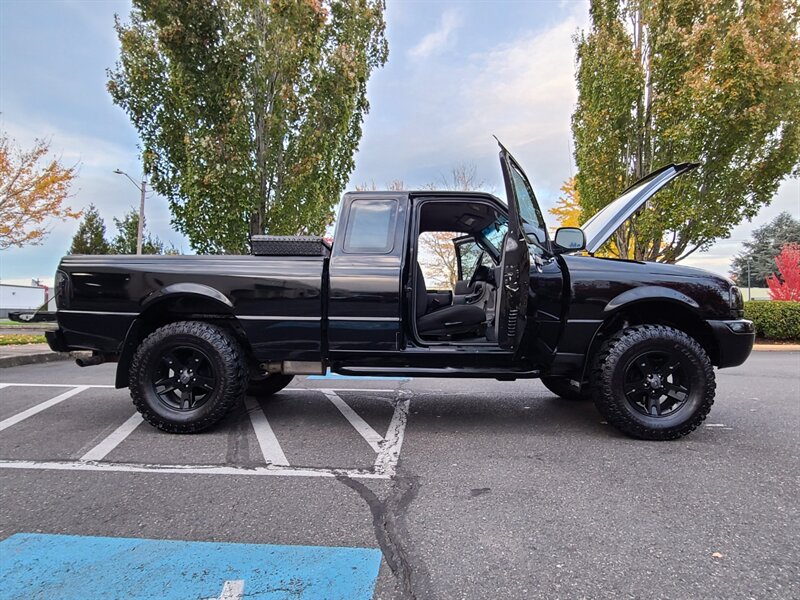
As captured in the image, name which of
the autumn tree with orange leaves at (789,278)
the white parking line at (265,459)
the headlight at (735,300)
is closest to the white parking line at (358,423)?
the white parking line at (265,459)

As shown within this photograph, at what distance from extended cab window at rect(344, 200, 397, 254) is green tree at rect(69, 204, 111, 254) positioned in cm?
3740

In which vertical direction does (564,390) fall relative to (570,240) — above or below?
below

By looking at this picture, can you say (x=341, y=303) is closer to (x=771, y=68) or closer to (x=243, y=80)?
(x=243, y=80)

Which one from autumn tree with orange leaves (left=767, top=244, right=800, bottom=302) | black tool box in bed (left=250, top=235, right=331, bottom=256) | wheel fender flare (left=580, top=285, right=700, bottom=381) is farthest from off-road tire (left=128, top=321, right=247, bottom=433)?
autumn tree with orange leaves (left=767, top=244, right=800, bottom=302)

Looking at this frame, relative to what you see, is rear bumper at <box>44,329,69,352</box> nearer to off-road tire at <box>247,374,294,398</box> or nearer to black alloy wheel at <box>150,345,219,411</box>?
black alloy wheel at <box>150,345,219,411</box>

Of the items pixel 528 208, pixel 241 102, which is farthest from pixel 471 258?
pixel 241 102

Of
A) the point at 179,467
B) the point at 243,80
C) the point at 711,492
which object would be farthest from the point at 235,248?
the point at 711,492

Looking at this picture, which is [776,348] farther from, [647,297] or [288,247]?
[288,247]

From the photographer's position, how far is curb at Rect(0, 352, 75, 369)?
24.2 ft

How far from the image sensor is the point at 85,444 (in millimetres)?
3533

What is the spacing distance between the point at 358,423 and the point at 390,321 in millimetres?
1058

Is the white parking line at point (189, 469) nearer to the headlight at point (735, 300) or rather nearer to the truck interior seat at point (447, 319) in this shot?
the truck interior seat at point (447, 319)

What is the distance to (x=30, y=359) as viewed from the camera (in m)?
7.96

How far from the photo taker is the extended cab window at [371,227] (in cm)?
389
